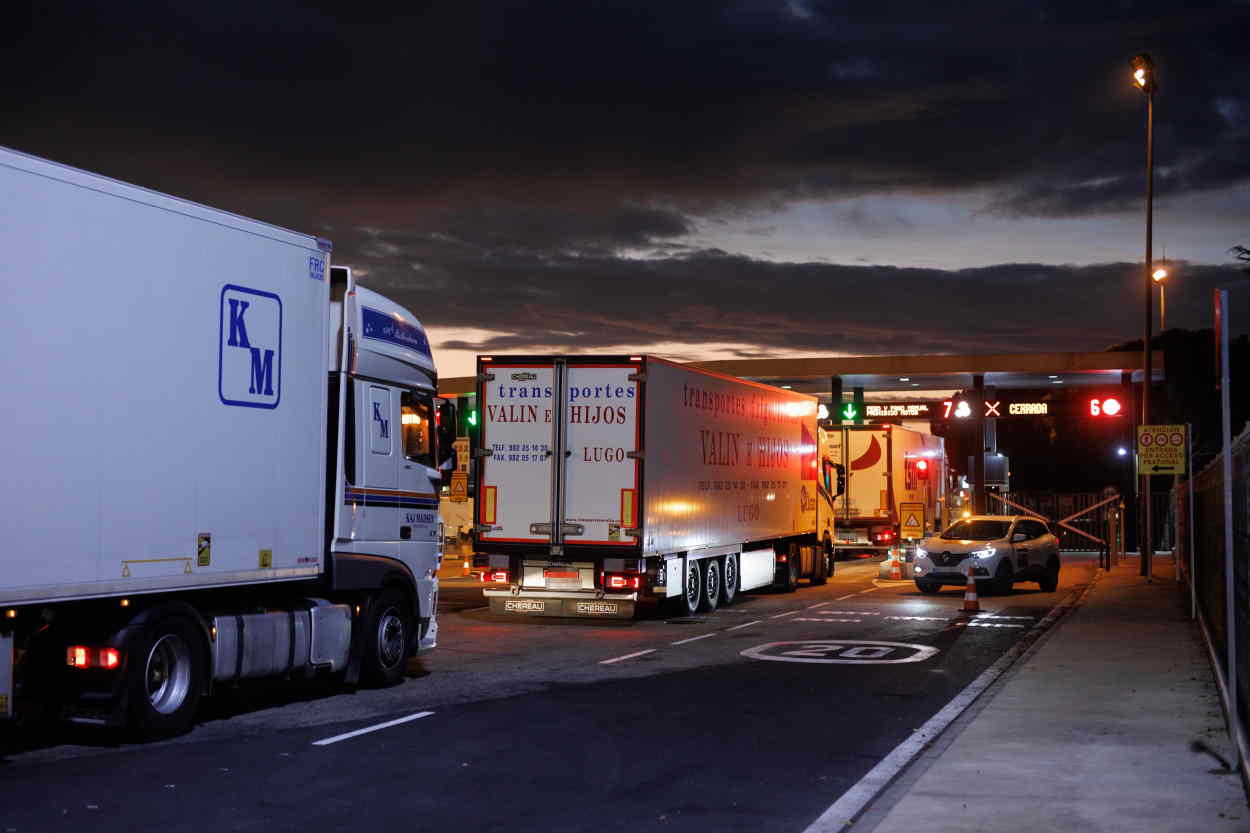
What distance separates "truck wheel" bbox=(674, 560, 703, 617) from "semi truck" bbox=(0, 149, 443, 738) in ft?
29.4

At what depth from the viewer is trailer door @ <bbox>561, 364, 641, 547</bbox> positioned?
20.5 meters

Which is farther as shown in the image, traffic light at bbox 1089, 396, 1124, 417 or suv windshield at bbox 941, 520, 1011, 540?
traffic light at bbox 1089, 396, 1124, 417

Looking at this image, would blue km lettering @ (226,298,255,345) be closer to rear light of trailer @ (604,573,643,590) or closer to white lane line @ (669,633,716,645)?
white lane line @ (669,633,716,645)

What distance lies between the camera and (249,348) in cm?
1164

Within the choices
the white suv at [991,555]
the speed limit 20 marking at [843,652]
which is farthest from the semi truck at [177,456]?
the white suv at [991,555]

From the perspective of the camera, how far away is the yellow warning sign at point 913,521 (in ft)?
109

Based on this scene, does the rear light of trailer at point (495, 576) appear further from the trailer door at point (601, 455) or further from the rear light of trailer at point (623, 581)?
the rear light of trailer at point (623, 581)

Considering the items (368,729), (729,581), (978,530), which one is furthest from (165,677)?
(978,530)

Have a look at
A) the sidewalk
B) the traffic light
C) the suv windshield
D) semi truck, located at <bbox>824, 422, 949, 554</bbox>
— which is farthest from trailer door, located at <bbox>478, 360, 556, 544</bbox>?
the traffic light

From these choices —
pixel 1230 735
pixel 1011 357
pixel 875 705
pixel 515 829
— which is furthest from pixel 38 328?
pixel 1011 357

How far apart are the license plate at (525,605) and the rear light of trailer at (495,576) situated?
0.30 m

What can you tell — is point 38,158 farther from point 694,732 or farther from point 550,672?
point 550,672

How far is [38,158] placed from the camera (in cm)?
957

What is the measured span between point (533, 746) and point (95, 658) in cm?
315
